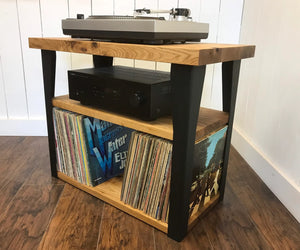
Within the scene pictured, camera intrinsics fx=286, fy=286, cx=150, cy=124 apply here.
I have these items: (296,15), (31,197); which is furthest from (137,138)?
(296,15)

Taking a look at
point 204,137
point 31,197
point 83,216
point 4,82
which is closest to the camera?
point 204,137

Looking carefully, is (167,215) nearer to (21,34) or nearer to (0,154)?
(0,154)

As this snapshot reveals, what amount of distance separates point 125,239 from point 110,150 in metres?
0.39

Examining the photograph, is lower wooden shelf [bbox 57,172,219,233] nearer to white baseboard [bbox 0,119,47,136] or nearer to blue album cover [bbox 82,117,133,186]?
blue album cover [bbox 82,117,133,186]

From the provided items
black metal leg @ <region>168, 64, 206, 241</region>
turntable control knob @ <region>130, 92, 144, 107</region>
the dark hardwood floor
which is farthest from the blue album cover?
black metal leg @ <region>168, 64, 206, 241</region>

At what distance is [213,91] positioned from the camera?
179 cm

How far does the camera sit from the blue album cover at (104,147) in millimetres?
1135

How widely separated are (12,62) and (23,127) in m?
0.40

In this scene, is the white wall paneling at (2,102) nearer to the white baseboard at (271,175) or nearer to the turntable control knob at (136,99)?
the turntable control knob at (136,99)

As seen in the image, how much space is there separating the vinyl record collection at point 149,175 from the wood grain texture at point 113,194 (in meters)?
0.02

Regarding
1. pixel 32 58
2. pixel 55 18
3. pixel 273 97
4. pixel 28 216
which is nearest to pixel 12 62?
pixel 32 58

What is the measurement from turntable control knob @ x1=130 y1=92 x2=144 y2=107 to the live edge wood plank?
0.20ft

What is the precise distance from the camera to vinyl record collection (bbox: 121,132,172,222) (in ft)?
3.00

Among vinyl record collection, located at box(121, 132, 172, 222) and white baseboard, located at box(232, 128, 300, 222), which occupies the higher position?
vinyl record collection, located at box(121, 132, 172, 222)
